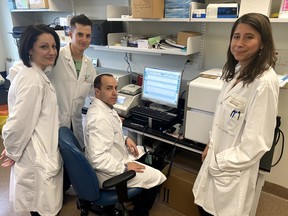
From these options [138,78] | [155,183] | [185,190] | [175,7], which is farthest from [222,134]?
Answer: [138,78]

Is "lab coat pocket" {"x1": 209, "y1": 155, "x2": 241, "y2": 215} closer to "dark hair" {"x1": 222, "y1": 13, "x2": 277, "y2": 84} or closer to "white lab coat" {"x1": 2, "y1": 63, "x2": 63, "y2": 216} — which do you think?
"dark hair" {"x1": 222, "y1": 13, "x2": 277, "y2": 84}

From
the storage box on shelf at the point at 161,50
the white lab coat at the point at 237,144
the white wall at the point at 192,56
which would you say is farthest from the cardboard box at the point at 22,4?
the white lab coat at the point at 237,144

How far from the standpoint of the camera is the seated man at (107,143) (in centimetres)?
139

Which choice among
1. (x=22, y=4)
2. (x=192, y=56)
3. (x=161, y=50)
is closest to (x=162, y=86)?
Result: (x=161, y=50)

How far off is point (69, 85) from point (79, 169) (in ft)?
2.55

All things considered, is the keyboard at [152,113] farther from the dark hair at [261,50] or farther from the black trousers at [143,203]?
the dark hair at [261,50]

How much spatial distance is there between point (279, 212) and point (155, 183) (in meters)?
1.20

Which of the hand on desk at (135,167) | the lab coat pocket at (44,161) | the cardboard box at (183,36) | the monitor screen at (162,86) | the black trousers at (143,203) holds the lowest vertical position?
the black trousers at (143,203)

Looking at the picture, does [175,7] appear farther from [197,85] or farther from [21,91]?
[21,91]

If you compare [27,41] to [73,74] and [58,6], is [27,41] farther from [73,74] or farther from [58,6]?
[58,6]

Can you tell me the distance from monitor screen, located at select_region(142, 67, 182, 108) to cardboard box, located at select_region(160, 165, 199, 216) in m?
0.57

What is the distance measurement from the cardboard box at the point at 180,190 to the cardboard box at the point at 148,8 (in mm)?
1230

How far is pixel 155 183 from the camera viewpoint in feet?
5.09

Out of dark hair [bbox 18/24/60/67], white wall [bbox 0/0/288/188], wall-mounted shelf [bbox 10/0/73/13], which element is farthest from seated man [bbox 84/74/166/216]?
wall-mounted shelf [bbox 10/0/73/13]
